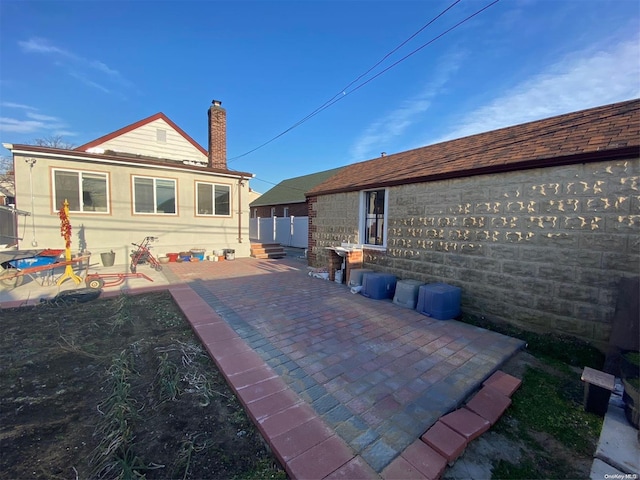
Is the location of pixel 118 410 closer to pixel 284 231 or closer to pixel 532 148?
pixel 532 148

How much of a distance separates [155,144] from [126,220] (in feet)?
15.7

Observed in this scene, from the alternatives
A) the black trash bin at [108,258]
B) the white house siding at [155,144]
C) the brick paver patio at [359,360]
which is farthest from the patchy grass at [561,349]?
the white house siding at [155,144]

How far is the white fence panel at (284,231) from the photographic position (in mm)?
16797

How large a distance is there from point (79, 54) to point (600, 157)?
13.1 m

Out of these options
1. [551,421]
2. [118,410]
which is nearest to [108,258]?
[118,410]

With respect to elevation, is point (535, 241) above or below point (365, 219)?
below

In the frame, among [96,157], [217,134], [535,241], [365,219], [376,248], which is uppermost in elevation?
[217,134]

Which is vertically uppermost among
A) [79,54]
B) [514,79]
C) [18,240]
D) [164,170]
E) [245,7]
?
[245,7]

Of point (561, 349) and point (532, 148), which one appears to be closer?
point (561, 349)

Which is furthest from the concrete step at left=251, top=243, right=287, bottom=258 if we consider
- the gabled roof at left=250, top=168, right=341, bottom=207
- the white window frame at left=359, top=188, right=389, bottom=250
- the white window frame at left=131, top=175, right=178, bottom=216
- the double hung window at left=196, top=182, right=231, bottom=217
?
the gabled roof at left=250, top=168, right=341, bottom=207

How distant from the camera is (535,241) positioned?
398 centimetres

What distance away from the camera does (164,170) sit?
10234 mm

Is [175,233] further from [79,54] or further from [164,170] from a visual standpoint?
[79,54]

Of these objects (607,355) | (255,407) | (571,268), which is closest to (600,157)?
(571,268)
